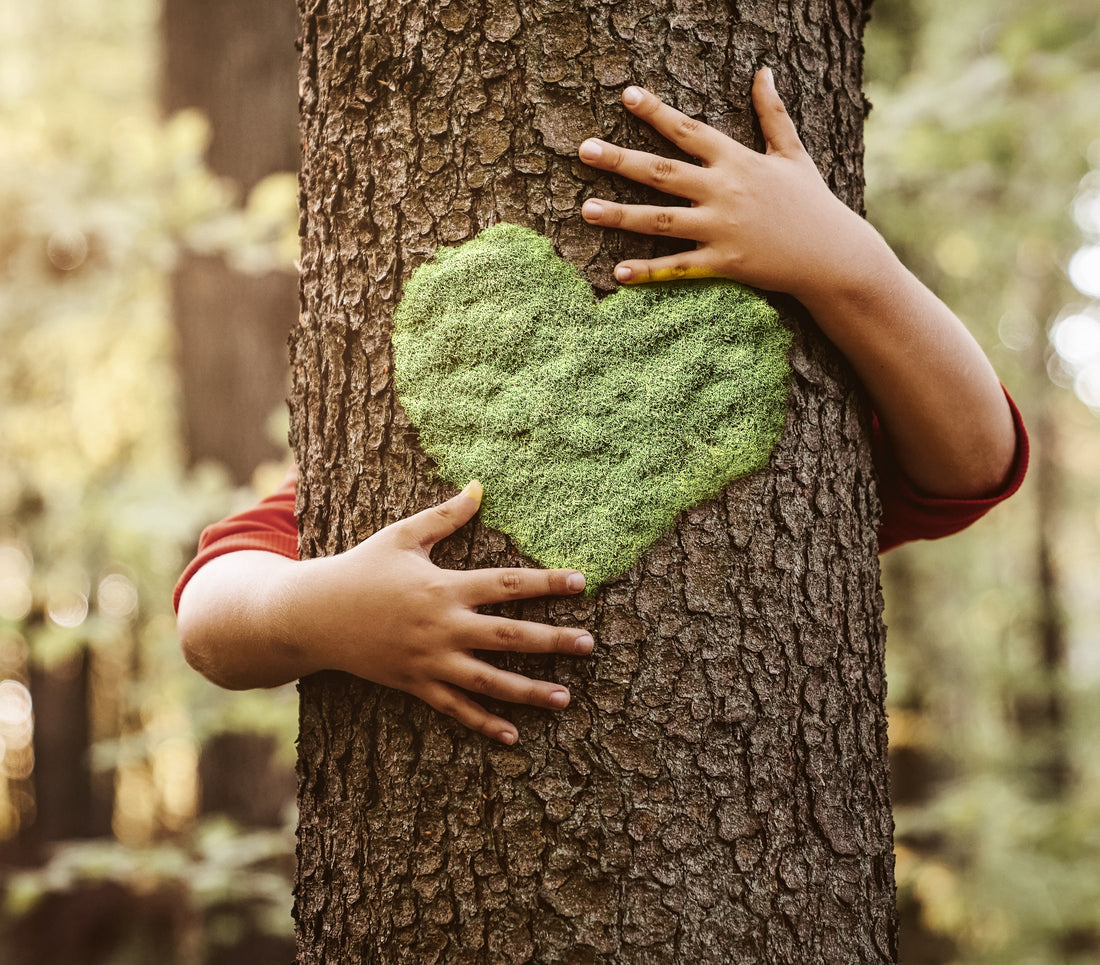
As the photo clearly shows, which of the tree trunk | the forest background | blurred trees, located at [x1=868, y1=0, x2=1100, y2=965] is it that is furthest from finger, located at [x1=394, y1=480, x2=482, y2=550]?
the tree trunk

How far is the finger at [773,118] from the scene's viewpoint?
1.20 m

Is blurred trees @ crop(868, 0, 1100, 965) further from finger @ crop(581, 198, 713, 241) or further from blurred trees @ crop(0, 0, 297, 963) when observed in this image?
blurred trees @ crop(0, 0, 297, 963)

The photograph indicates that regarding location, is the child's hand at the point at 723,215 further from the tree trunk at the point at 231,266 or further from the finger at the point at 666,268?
the tree trunk at the point at 231,266

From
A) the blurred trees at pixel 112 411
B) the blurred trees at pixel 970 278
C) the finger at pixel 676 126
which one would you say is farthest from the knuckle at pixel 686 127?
the blurred trees at pixel 970 278

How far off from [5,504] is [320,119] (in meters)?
8.25

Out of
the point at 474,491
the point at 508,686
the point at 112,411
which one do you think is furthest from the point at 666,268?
the point at 112,411

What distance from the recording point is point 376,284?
1240mm

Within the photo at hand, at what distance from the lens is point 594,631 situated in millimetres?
1105

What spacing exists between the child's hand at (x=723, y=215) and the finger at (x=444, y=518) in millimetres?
384

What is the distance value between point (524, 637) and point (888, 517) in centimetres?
84

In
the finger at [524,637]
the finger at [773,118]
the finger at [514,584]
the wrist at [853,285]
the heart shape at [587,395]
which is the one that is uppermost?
the finger at [773,118]

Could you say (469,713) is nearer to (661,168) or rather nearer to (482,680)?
(482,680)

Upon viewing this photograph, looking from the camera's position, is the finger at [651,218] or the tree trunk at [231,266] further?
the tree trunk at [231,266]

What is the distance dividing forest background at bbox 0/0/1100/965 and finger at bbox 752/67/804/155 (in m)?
2.31
